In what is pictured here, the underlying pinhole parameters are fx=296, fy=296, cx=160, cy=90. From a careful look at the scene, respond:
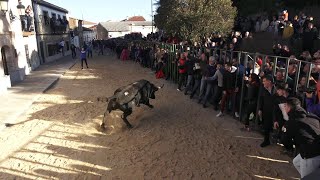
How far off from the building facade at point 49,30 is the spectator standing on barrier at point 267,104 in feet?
71.1

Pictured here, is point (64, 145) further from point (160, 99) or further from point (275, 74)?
point (275, 74)

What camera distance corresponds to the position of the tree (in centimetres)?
1594

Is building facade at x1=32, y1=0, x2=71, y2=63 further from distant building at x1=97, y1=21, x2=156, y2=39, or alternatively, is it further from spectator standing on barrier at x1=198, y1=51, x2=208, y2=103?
distant building at x1=97, y1=21, x2=156, y2=39

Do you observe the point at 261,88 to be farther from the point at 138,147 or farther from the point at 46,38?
the point at 46,38

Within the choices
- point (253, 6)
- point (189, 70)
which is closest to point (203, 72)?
point (189, 70)

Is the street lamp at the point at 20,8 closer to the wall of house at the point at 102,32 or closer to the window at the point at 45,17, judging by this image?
the window at the point at 45,17

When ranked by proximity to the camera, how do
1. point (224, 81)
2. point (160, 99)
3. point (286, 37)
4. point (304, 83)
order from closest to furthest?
point (304, 83) → point (224, 81) → point (160, 99) → point (286, 37)

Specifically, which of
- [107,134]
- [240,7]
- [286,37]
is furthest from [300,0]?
[107,134]

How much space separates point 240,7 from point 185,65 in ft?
39.1

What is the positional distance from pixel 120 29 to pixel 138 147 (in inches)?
2734

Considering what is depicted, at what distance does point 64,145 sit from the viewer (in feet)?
24.1

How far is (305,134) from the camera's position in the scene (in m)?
4.25

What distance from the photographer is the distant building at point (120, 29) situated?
7356cm

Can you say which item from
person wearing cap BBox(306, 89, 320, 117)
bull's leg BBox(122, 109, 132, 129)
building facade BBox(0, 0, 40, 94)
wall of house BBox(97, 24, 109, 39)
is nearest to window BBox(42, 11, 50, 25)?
building facade BBox(0, 0, 40, 94)
